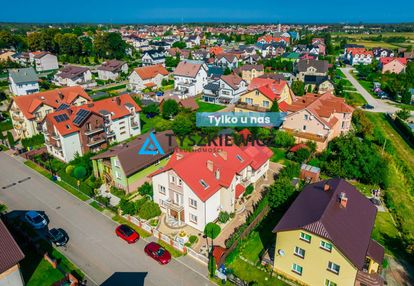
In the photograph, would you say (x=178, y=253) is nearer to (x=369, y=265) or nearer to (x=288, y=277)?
(x=288, y=277)

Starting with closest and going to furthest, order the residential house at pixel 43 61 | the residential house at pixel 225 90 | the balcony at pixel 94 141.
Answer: the balcony at pixel 94 141
the residential house at pixel 225 90
the residential house at pixel 43 61

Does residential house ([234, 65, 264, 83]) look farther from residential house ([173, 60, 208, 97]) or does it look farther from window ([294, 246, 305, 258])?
window ([294, 246, 305, 258])

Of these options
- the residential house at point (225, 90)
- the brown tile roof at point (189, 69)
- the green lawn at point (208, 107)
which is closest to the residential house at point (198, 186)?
the green lawn at point (208, 107)

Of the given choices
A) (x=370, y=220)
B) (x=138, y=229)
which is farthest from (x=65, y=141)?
(x=370, y=220)

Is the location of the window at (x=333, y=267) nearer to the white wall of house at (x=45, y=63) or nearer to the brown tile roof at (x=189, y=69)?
the brown tile roof at (x=189, y=69)

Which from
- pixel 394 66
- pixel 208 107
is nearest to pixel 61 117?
pixel 208 107

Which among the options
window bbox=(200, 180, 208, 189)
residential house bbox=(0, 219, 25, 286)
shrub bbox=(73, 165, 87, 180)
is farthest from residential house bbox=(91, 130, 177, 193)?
residential house bbox=(0, 219, 25, 286)

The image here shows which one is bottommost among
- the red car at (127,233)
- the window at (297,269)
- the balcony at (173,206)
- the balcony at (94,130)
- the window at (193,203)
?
the red car at (127,233)
